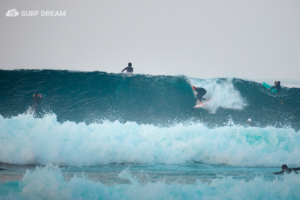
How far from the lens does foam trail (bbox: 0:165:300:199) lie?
399 centimetres

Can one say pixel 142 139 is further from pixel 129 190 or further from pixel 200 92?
pixel 200 92

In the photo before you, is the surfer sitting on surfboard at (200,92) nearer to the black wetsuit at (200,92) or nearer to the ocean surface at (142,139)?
the black wetsuit at (200,92)

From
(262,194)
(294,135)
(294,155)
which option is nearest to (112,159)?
(262,194)

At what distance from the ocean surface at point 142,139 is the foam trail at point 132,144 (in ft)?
0.10

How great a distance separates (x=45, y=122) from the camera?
7.79 metres

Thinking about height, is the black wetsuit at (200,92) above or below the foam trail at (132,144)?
above

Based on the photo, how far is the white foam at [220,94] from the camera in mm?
12516

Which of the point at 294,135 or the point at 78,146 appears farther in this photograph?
the point at 294,135

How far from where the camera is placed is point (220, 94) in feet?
42.9

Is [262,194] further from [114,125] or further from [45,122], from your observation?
[45,122]

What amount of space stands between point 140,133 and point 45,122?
10.5 ft

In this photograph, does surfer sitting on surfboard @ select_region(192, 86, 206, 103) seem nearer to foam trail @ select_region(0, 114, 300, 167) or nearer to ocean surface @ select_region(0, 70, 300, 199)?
ocean surface @ select_region(0, 70, 300, 199)

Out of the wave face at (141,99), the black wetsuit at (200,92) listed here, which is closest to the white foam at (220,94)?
the wave face at (141,99)

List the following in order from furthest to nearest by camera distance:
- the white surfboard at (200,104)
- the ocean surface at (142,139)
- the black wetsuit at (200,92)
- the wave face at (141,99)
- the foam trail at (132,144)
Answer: the black wetsuit at (200,92)
the white surfboard at (200,104)
the wave face at (141,99)
the foam trail at (132,144)
the ocean surface at (142,139)
